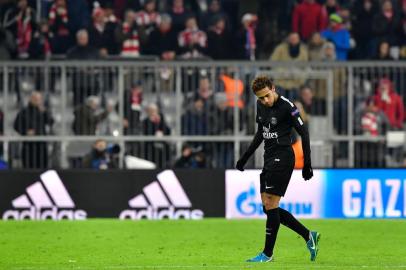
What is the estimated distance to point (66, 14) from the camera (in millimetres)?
25031

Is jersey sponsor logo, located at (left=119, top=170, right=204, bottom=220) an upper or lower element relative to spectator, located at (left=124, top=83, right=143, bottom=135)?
lower

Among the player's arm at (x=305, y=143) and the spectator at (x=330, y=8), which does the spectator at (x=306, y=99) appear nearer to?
the spectator at (x=330, y=8)

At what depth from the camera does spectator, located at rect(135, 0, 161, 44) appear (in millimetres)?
24688

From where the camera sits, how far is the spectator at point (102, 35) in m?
24.5

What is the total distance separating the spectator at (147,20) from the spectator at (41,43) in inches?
71.7

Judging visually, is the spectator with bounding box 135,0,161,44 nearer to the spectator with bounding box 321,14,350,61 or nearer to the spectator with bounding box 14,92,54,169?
the spectator with bounding box 14,92,54,169

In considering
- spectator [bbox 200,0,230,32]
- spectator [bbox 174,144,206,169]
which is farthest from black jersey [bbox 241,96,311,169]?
spectator [bbox 200,0,230,32]

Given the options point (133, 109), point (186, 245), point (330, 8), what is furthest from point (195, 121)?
point (186, 245)

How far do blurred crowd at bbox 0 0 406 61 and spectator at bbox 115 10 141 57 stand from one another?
0.02 m

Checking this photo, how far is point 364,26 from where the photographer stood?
25594mm

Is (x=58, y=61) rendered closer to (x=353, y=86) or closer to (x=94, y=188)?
(x=94, y=188)

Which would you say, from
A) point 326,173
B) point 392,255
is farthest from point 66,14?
point 392,255

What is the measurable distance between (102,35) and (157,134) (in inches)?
127

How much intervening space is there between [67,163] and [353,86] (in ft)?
17.9
